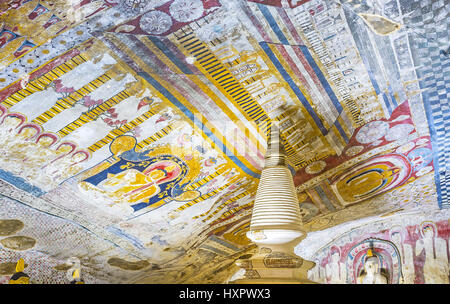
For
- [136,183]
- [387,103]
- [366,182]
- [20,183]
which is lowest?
[20,183]

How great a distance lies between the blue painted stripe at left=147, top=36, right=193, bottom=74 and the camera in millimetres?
2117

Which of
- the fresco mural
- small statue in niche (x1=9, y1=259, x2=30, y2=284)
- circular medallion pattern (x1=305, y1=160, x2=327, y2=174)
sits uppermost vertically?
circular medallion pattern (x1=305, y1=160, x2=327, y2=174)

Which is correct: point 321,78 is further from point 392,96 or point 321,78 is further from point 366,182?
point 366,182

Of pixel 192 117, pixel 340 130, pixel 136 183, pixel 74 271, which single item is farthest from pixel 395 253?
pixel 74 271

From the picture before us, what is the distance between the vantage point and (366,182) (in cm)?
374

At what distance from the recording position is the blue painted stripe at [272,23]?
2026 millimetres

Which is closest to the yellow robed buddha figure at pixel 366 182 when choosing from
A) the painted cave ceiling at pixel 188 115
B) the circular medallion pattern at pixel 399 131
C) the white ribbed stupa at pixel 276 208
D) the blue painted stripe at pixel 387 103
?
the painted cave ceiling at pixel 188 115

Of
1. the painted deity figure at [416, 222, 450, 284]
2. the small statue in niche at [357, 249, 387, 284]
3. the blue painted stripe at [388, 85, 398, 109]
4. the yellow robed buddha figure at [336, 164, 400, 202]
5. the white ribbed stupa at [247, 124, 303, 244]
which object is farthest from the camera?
the small statue in niche at [357, 249, 387, 284]

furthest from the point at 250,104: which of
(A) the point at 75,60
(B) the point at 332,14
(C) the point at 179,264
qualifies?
(C) the point at 179,264

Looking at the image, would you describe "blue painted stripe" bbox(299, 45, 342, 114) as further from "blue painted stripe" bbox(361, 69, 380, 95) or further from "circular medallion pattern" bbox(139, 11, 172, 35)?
"circular medallion pattern" bbox(139, 11, 172, 35)

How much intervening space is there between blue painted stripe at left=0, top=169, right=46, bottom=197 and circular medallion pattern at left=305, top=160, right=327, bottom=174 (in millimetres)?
2478

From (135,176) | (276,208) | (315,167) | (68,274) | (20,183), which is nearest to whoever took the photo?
(276,208)

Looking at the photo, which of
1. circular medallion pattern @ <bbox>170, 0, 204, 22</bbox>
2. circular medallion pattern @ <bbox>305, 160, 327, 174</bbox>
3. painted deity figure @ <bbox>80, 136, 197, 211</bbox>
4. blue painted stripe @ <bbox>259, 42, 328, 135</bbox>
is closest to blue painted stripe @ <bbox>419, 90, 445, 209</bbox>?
blue painted stripe @ <bbox>259, 42, 328, 135</bbox>

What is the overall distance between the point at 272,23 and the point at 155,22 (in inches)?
28.7
